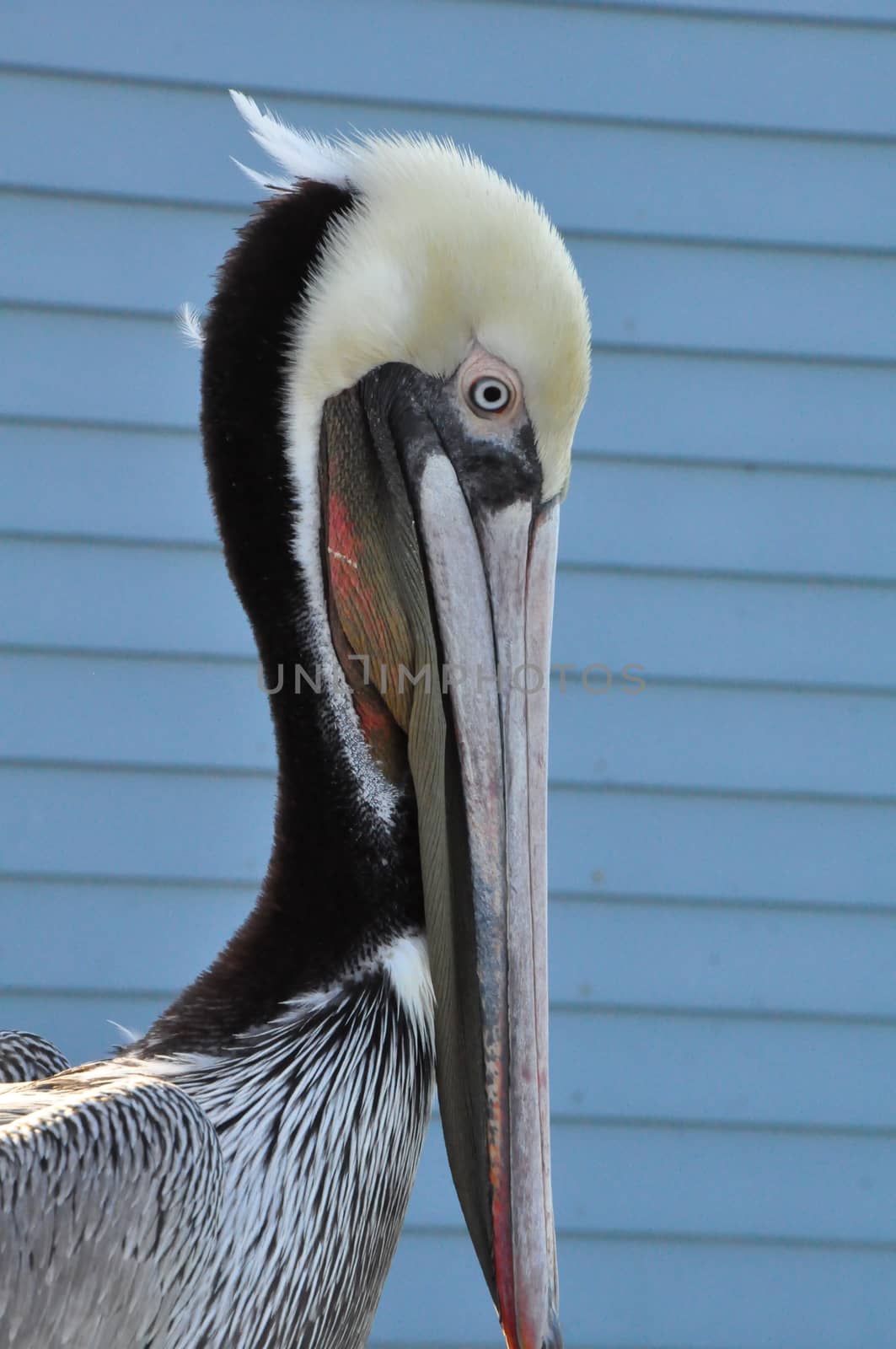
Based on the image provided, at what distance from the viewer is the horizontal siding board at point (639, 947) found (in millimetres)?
2627

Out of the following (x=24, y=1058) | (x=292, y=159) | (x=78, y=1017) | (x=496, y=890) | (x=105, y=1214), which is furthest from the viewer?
(x=78, y=1017)

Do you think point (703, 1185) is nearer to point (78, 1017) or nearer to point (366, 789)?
point (78, 1017)

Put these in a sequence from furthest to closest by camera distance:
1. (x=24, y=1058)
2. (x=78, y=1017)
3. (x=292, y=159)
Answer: (x=78, y=1017) → (x=24, y=1058) → (x=292, y=159)

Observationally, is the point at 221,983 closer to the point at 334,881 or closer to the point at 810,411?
the point at 334,881

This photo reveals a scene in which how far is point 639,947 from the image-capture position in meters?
2.71

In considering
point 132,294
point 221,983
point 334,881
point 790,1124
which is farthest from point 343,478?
point 790,1124

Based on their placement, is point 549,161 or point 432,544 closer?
point 432,544

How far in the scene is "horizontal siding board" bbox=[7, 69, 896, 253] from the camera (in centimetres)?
259

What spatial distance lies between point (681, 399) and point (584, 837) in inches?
34.9

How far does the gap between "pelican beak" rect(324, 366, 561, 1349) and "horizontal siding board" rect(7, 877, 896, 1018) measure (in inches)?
48.5

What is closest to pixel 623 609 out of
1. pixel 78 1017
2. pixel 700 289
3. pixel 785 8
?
pixel 700 289

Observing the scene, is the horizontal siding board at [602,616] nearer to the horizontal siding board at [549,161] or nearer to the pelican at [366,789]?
the horizontal siding board at [549,161]

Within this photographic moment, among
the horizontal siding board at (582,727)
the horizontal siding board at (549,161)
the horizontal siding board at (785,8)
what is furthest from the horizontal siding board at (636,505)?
the horizontal siding board at (785,8)

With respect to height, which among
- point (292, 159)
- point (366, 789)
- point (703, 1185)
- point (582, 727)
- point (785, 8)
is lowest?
point (703, 1185)
